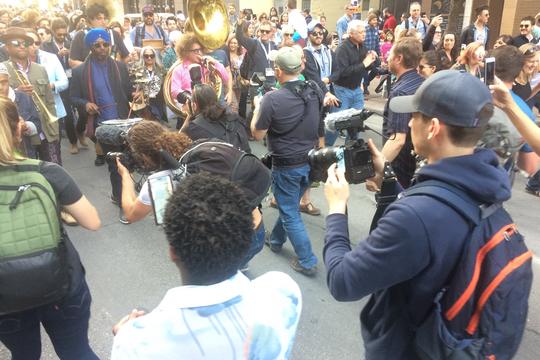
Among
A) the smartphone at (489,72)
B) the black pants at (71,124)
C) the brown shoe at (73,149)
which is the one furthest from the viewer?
the brown shoe at (73,149)

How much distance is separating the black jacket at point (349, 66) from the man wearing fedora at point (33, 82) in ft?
12.2

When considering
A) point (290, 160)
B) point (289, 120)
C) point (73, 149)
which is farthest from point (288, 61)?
point (73, 149)

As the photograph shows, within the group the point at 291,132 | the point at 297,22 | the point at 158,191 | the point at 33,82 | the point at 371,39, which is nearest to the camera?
the point at 158,191

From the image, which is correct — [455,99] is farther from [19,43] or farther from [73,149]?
[73,149]

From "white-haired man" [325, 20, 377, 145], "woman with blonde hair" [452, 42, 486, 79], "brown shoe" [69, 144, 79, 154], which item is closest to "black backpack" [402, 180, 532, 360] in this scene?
"woman with blonde hair" [452, 42, 486, 79]

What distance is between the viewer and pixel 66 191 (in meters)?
1.93

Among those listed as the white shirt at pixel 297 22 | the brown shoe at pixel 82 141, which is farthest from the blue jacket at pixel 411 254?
the white shirt at pixel 297 22

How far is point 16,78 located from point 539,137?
180 inches

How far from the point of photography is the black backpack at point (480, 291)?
1.26 m

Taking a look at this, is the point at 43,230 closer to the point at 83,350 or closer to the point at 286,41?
the point at 83,350

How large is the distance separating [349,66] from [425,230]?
5.21 meters

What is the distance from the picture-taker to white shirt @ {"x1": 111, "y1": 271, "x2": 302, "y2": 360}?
1.01 metres

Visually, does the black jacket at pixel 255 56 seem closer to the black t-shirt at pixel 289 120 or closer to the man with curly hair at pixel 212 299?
the black t-shirt at pixel 289 120

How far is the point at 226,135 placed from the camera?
3133 mm
